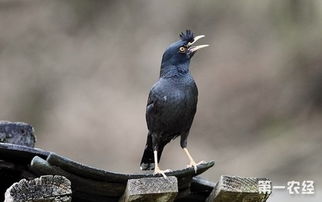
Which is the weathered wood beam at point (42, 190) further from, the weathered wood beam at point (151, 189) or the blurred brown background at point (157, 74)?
the blurred brown background at point (157, 74)

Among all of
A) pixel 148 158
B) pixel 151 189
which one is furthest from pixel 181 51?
pixel 151 189

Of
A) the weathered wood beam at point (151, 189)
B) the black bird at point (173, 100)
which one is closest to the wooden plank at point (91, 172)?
the weathered wood beam at point (151, 189)

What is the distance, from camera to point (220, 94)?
9312mm

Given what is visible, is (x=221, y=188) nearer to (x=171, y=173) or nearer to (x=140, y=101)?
(x=171, y=173)

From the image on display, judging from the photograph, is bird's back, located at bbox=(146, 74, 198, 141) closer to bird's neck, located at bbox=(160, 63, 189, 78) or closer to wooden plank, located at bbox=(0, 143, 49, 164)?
bird's neck, located at bbox=(160, 63, 189, 78)

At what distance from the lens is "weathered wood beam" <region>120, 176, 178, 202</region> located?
7.85ft

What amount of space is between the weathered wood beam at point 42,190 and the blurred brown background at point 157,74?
6356 millimetres

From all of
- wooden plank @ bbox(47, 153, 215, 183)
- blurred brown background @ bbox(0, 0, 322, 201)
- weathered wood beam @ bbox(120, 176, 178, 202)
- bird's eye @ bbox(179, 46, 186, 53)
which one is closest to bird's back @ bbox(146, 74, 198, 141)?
bird's eye @ bbox(179, 46, 186, 53)

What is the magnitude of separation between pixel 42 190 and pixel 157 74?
7.43 m

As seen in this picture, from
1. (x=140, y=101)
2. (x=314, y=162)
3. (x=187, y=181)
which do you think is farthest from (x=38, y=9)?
(x=187, y=181)

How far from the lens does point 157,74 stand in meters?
9.62

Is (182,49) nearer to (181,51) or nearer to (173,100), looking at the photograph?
Answer: (181,51)

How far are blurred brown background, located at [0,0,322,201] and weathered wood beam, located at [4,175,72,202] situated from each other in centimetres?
636

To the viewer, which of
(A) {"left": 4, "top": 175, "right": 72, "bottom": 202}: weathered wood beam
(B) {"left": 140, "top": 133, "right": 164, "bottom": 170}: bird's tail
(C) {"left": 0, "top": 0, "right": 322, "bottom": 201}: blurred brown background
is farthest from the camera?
(C) {"left": 0, "top": 0, "right": 322, "bottom": 201}: blurred brown background
